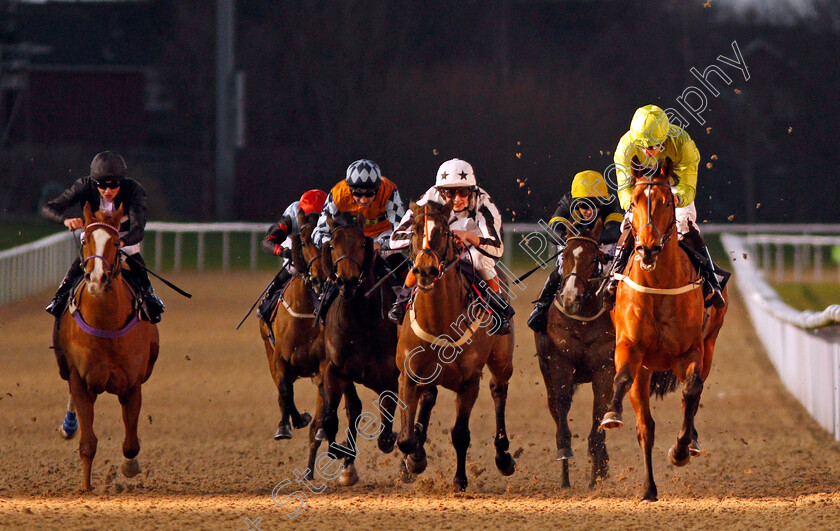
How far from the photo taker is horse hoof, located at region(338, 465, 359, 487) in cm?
787

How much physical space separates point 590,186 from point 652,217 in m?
1.44

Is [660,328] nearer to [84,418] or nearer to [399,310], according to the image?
[399,310]

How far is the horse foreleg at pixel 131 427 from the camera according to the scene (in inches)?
294

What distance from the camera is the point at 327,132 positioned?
37.8 meters

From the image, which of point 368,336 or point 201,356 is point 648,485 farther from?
point 201,356

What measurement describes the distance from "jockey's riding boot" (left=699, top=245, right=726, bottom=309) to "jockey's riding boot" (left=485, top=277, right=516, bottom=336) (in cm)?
105

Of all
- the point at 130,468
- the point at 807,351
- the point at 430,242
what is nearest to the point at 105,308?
the point at 130,468

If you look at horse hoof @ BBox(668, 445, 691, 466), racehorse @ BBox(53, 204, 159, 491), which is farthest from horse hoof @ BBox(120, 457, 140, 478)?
horse hoof @ BBox(668, 445, 691, 466)

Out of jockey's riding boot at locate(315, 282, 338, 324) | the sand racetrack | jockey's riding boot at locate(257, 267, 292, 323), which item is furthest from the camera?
jockey's riding boot at locate(257, 267, 292, 323)

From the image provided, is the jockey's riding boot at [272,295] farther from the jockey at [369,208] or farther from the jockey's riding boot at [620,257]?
the jockey's riding boot at [620,257]

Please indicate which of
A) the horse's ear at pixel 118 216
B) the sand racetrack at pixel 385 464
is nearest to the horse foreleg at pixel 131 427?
the sand racetrack at pixel 385 464

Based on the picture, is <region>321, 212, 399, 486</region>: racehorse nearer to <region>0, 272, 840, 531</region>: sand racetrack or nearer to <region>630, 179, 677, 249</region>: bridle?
<region>0, 272, 840, 531</region>: sand racetrack

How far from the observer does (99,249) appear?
6.98 metres

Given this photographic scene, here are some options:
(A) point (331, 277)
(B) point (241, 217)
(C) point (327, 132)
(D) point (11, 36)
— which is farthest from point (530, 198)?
(A) point (331, 277)
